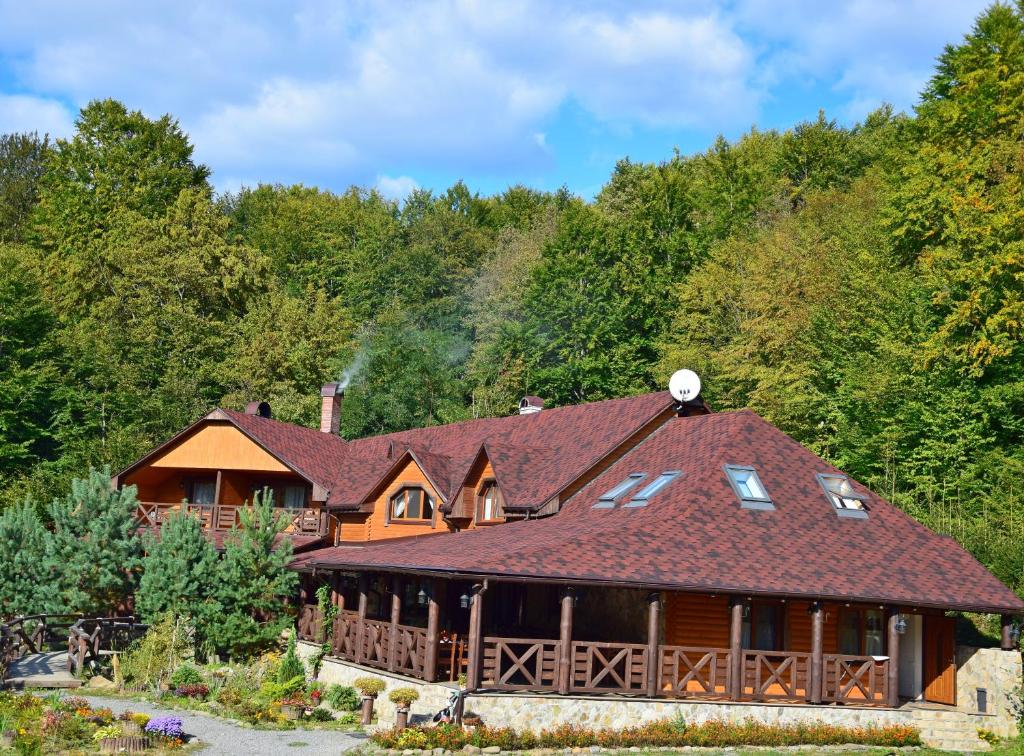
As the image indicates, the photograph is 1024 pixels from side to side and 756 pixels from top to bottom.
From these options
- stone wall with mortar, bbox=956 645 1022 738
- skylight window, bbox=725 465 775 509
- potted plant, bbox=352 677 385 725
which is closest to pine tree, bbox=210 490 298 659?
potted plant, bbox=352 677 385 725

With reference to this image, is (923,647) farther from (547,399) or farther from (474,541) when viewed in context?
(547,399)

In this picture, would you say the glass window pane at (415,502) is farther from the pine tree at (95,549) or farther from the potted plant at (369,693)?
the potted plant at (369,693)

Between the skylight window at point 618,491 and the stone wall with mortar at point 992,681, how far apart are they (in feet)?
27.3

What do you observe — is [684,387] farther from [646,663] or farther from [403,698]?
[403,698]

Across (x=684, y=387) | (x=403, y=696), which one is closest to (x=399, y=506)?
(x=684, y=387)

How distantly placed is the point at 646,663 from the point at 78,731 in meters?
10.4

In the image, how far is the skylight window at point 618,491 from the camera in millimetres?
27891

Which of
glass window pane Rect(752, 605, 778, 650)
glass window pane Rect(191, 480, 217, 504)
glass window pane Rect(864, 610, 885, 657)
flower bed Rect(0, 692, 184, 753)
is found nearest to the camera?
flower bed Rect(0, 692, 184, 753)

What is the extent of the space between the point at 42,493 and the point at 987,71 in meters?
38.2

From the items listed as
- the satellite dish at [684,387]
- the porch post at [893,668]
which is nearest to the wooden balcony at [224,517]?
the satellite dish at [684,387]

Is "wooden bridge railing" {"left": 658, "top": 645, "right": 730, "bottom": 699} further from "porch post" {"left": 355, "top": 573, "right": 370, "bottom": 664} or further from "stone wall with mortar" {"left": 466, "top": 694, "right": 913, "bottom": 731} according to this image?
"porch post" {"left": 355, "top": 573, "right": 370, "bottom": 664}

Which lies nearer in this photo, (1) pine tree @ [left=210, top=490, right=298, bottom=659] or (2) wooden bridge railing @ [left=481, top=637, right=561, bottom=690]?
(2) wooden bridge railing @ [left=481, top=637, right=561, bottom=690]

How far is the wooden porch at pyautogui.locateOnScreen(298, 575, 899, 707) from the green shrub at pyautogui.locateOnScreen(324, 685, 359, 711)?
91 centimetres

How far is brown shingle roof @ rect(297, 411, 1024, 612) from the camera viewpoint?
2208cm
